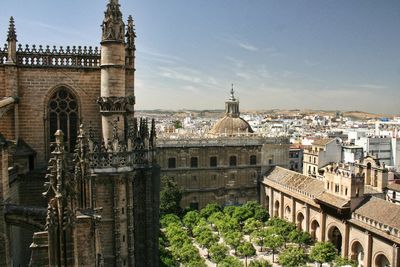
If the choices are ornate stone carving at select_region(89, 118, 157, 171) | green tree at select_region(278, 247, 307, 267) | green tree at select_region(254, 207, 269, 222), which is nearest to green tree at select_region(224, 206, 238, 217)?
green tree at select_region(254, 207, 269, 222)

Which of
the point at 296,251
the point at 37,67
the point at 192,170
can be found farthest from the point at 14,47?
the point at 192,170

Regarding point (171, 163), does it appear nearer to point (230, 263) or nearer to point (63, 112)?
point (230, 263)

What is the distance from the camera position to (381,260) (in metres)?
27.2

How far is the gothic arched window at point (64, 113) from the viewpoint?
15675 mm

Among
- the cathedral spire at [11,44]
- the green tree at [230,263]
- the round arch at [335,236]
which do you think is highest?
the cathedral spire at [11,44]

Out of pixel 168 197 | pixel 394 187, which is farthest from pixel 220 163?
pixel 394 187

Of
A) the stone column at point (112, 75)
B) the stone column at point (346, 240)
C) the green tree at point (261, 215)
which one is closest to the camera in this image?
the stone column at point (112, 75)

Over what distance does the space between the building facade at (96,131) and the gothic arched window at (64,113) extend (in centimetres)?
4

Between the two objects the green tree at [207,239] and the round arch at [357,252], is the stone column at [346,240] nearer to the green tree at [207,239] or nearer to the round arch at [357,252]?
the round arch at [357,252]

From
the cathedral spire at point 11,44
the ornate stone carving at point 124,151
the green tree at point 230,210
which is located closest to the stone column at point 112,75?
the ornate stone carving at point 124,151

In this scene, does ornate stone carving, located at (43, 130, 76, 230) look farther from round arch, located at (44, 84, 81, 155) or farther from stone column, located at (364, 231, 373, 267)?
stone column, located at (364, 231, 373, 267)

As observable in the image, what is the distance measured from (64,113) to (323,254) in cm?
2054

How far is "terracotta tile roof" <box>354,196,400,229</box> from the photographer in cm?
2613

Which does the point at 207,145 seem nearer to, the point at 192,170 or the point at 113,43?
the point at 192,170
